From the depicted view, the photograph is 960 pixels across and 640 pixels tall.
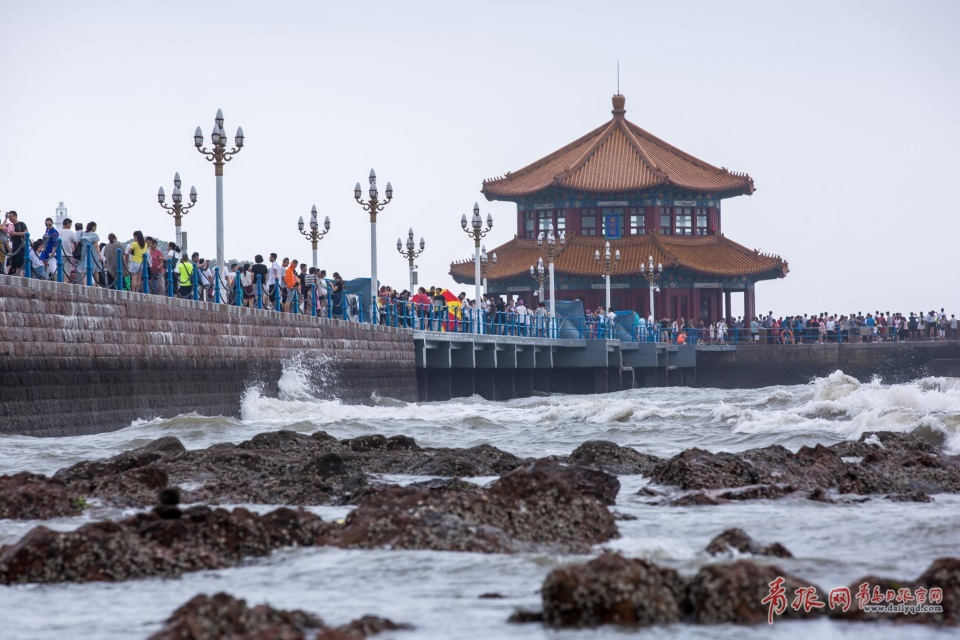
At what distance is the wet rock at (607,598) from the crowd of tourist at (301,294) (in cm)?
1321

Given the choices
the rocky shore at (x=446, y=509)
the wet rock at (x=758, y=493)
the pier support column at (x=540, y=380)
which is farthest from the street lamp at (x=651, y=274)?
the wet rock at (x=758, y=493)

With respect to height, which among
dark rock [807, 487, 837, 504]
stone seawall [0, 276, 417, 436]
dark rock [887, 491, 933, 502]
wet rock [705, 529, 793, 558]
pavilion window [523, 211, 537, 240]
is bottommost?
dark rock [887, 491, 933, 502]

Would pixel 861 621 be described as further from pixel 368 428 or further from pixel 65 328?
pixel 368 428

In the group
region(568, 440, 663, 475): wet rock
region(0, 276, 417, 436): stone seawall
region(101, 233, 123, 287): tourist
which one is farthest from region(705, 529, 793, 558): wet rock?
region(101, 233, 123, 287): tourist

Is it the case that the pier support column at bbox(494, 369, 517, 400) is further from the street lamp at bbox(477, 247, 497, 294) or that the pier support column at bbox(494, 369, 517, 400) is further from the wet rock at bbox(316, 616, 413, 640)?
the wet rock at bbox(316, 616, 413, 640)

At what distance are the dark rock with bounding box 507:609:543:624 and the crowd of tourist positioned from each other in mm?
13035

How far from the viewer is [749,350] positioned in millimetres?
60719

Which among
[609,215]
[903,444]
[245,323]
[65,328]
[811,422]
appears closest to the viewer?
[903,444]

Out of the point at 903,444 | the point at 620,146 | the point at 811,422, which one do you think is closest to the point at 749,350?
the point at 620,146

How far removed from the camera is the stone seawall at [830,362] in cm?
5850

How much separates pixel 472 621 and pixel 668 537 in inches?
114

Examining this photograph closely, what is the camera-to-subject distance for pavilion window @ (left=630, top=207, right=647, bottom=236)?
66.9 meters

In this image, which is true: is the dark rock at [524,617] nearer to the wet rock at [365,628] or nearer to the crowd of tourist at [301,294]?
the wet rock at [365,628]

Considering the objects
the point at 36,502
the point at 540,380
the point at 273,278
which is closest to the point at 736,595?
the point at 36,502
